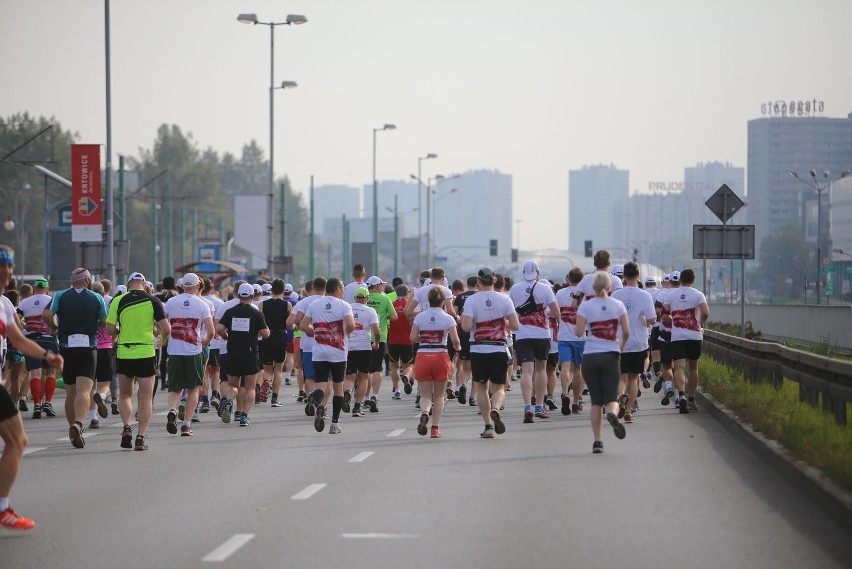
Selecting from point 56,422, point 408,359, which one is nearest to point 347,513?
point 56,422

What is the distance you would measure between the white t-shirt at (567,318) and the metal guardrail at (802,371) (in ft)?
7.70

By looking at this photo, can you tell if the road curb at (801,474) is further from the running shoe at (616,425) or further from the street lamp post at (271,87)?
the street lamp post at (271,87)

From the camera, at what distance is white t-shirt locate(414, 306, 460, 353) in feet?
54.6

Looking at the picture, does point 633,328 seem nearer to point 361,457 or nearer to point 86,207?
point 361,457

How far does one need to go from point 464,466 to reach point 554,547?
15.2 feet

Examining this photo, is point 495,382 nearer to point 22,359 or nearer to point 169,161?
point 22,359

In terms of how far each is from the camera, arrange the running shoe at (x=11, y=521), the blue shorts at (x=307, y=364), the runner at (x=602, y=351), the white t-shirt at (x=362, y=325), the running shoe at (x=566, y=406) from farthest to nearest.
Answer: the blue shorts at (x=307, y=364) < the running shoe at (x=566, y=406) < the white t-shirt at (x=362, y=325) < the runner at (x=602, y=351) < the running shoe at (x=11, y=521)

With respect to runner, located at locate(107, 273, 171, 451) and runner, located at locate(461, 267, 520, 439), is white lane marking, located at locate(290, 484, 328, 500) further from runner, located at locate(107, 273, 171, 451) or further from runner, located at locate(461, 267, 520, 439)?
runner, located at locate(461, 267, 520, 439)

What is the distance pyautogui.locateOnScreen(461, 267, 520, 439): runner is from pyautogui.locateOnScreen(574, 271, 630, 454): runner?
1.62 m

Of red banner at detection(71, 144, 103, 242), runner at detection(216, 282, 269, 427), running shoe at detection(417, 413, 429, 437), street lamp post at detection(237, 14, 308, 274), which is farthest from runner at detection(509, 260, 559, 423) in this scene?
street lamp post at detection(237, 14, 308, 274)

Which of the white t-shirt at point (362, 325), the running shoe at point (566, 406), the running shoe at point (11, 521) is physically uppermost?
the white t-shirt at point (362, 325)

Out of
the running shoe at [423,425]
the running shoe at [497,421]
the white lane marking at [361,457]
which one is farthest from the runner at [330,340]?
the white lane marking at [361,457]

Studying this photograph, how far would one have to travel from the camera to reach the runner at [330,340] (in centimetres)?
1759

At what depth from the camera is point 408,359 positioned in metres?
24.1
